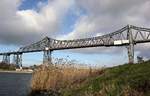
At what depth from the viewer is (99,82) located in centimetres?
1628

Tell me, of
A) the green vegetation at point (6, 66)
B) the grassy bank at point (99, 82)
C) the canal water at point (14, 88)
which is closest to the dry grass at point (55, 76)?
the grassy bank at point (99, 82)

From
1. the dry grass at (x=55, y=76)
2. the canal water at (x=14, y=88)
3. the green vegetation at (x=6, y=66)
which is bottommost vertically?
the green vegetation at (x=6, y=66)

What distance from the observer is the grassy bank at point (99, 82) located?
1279 centimetres

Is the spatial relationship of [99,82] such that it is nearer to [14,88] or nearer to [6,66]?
[14,88]

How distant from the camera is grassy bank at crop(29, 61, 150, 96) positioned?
12.8 meters

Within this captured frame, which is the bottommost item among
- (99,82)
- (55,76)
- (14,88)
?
(14,88)

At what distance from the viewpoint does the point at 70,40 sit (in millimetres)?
157250

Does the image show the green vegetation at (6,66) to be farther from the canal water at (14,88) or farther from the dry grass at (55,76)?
the dry grass at (55,76)

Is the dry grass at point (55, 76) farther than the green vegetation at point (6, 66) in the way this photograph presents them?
No

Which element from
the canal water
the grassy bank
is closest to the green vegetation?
the canal water

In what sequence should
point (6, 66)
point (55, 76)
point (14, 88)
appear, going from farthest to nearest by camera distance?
1. point (6, 66)
2. point (14, 88)
3. point (55, 76)

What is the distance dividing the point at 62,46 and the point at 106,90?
467 ft

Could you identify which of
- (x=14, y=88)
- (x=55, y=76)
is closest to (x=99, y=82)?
(x=55, y=76)

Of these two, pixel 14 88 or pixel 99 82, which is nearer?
pixel 99 82
